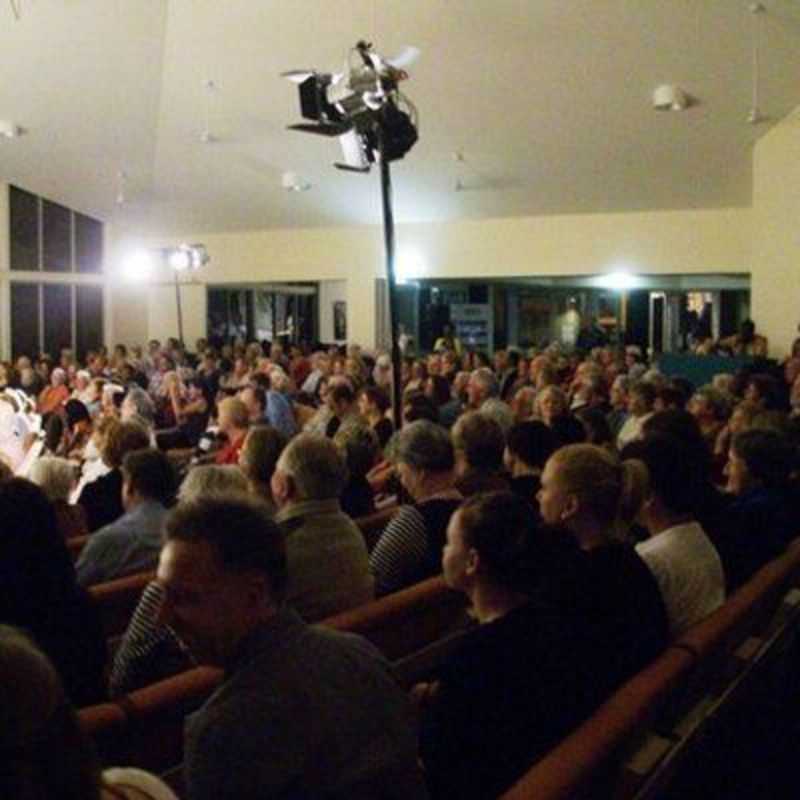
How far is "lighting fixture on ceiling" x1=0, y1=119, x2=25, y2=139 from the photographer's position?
11242 millimetres

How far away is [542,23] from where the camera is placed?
26.5 feet

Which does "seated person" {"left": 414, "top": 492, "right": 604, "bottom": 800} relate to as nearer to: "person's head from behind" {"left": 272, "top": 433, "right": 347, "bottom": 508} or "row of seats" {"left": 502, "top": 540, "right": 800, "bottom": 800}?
"row of seats" {"left": 502, "top": 540, "right": 800, "bottom": 800}

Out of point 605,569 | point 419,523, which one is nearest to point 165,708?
point 605,569

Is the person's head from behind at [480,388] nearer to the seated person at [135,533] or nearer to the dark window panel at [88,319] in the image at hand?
the seated person at [135,533]

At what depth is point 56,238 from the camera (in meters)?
14.8

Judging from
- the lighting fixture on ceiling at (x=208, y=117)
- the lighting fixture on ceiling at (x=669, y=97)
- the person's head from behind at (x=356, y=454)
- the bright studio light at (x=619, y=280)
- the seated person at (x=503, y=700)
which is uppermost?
the lighting fixture on ceiling at (x=208, y=117)

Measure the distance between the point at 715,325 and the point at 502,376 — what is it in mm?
7462

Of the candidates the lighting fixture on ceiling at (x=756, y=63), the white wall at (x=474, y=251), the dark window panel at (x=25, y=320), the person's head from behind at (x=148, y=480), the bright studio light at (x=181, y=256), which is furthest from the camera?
the dark window panel at (x=25, y=320)

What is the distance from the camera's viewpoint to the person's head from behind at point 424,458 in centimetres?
360

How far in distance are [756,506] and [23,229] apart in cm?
1283

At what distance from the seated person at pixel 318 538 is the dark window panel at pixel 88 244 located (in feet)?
42.7

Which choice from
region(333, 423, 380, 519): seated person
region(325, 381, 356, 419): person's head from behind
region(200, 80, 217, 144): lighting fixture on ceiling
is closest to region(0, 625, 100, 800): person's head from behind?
region(333, 423, 380, 519): seated person

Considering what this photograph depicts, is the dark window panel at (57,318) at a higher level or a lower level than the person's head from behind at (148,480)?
higher

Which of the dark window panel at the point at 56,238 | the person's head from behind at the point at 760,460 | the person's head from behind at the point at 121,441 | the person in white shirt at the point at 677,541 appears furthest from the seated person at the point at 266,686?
the dark window panel at the point at 56,238
